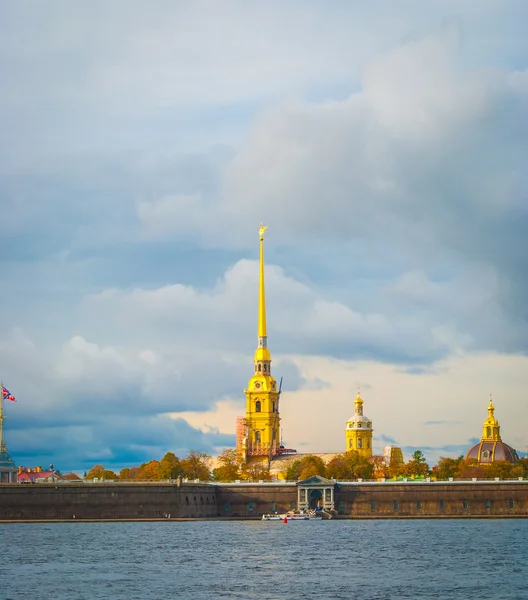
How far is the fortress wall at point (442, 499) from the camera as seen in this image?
158 m

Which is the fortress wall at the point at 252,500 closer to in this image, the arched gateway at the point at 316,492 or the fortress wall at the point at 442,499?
the arched gateway at the point at 316,492

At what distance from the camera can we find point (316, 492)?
547 feet

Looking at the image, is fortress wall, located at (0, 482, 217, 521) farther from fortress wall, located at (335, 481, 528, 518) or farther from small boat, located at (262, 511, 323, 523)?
fortress wall, located at (335, 481, 528, 518)

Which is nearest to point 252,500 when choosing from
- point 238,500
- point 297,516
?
point 238,500

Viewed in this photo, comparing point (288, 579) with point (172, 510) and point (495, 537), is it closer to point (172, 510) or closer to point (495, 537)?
point (495, 537)

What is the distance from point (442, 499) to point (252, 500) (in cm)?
2363

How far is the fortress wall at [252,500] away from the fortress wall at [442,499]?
9.61m

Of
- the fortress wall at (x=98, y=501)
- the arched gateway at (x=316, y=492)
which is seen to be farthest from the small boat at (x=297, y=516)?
the fortress wall at (x=98, y=501)

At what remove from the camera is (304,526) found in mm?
143125

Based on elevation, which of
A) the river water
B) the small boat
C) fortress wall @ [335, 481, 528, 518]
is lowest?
the river water

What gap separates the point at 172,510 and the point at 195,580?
75752 millimetres

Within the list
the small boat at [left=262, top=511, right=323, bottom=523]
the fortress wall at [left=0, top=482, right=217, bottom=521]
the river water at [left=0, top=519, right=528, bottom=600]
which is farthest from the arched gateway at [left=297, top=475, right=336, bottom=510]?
the river water at [left=0, top=519, right=528, bottom=600]

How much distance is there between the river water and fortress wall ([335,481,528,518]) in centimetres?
2177

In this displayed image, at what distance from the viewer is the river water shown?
7319 centimetres
